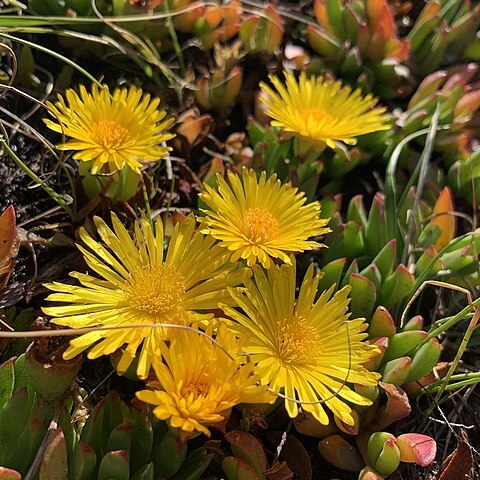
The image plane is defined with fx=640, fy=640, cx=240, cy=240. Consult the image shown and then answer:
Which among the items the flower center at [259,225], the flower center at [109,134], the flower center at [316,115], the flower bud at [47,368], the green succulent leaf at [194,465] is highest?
the flower center at [316,115]

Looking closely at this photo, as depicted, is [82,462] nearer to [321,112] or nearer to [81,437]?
[81,437]

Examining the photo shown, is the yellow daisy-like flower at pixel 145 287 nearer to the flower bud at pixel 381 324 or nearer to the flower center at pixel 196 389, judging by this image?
the flower center at pixel 196 389

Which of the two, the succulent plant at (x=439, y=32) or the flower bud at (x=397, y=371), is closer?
the flower bud at (x=397, y=371)

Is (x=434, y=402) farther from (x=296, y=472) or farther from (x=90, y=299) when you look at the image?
(x=90, y=299)

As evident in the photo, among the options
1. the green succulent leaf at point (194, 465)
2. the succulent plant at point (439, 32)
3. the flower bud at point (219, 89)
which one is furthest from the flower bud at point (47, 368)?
the succulent plant at point (439, 32)

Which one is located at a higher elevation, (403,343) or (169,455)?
(403,343)

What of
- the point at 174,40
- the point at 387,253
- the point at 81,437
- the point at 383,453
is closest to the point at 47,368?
the point at 81,437
